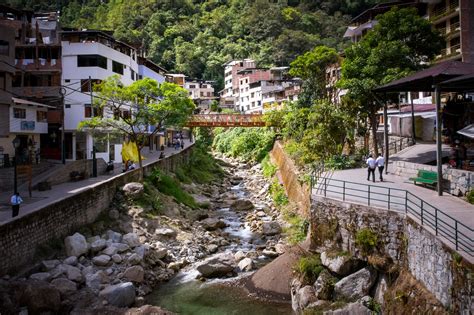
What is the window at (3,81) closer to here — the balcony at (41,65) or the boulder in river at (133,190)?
the balcony at (41,65)

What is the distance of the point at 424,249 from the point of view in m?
14.5

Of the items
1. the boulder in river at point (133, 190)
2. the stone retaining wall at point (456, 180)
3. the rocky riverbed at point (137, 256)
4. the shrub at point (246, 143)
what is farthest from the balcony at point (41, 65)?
the stone retaining wall at point (456, 180)

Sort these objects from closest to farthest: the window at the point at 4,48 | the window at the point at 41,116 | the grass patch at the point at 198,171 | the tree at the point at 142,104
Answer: the window at the point at 4,48
the tree at the point at 142,104
the window at the point at 41,116
the grass patch at the point at 198,171

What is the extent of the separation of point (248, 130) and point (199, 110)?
91.5 ft

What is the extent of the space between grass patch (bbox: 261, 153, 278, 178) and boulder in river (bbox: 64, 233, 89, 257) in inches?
1115

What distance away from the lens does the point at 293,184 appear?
118ft

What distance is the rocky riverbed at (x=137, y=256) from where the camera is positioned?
61.1 feet

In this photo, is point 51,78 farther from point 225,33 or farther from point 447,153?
point 225,33

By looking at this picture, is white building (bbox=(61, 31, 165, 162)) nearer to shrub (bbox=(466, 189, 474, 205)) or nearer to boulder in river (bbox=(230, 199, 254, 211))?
boulder in river (bbox=(230, 199, 254, 211))

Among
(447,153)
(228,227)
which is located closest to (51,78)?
(228,227)

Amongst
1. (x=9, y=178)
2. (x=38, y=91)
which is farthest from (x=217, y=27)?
(x=9, y=178)

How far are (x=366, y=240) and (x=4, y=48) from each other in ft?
100.0

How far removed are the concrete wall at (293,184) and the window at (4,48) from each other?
24.3 meters

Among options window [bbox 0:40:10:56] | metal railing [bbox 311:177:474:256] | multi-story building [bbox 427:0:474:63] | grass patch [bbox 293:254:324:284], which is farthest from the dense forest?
grass patch [bbox 293:254:324:284]
